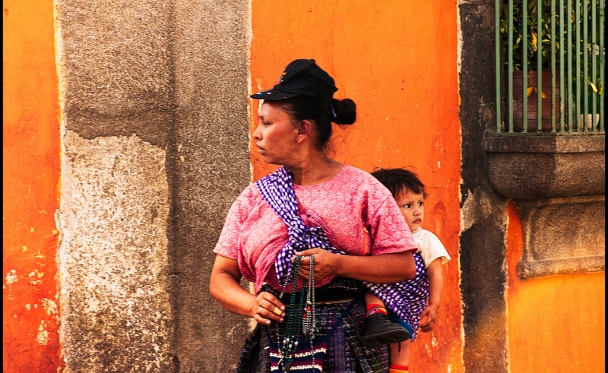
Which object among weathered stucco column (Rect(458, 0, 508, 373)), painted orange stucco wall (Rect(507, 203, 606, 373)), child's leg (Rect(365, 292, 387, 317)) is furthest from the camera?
painted orange stucco wall (Rect(507, 203, 606, 373))

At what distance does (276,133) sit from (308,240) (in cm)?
39

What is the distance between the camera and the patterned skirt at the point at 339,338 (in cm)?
305

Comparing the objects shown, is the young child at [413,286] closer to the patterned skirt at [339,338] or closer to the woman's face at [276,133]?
the patterned skirt at [339,338]

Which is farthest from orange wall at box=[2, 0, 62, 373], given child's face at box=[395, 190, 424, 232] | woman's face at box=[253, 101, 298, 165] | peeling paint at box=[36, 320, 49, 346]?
child's face at box=[395, 190, 424, 232]

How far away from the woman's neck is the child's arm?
85 centimetres

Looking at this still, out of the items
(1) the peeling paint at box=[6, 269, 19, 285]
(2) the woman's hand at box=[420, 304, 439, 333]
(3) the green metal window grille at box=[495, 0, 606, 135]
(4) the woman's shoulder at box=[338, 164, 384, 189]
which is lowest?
(2) the woman's hand at box=[420, 304, 439, 333]

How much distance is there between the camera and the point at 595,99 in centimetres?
516

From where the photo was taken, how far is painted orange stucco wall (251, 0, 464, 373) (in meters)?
4.60

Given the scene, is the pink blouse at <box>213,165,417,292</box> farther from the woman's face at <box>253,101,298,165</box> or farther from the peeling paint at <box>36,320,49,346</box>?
the peeling paint at <box>36,320,49,346</box>

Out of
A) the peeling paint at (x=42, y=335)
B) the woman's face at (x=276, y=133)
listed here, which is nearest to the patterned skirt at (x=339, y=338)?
the woman's face at (x=276, y=133)

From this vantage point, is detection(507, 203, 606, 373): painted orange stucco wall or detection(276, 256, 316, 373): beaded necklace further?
detection(507, 203, 606, 373): painted orange stucco wall

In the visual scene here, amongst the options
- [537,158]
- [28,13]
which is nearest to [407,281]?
[537,158]

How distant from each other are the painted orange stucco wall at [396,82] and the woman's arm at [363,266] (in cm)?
160

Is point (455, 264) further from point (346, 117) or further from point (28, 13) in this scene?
point (28, 13)
